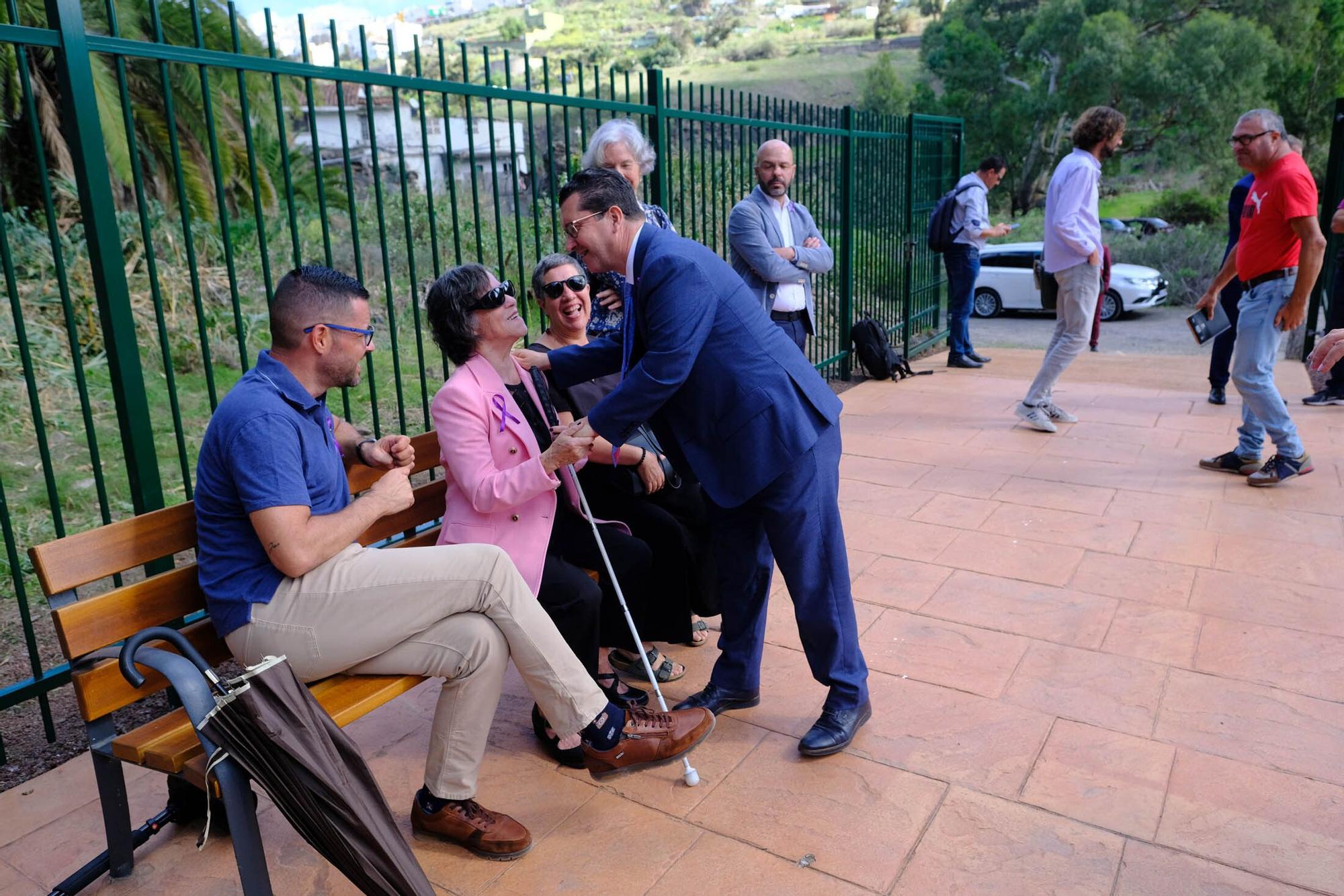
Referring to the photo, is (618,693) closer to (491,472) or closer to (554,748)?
(554,748)

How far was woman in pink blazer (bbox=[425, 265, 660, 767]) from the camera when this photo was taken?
9.14ft

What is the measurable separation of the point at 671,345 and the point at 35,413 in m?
1.79

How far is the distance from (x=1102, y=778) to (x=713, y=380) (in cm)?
160

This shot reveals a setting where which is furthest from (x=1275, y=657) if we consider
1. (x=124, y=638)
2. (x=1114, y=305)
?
(x=1114, y=305)

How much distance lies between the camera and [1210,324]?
6219 millimetres

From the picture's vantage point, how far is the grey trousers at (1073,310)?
6344 millimetres

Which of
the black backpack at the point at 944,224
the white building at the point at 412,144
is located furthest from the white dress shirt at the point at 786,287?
the white building at the point at 412,144

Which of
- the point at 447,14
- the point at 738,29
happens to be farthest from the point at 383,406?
the point at 447,14

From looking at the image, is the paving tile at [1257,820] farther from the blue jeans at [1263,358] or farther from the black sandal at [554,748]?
the blue jeans at [1263,358]

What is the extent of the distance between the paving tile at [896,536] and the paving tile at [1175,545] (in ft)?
2.81

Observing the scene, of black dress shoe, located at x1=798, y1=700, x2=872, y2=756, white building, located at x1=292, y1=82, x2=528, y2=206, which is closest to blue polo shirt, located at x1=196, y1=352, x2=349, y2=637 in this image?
black dress shoe, located at x1=798, y1=700, x2=872, y2=756

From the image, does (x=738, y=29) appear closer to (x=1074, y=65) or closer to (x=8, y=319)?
(x=1074, y=65)

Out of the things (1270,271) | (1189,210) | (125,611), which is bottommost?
(1189,210)

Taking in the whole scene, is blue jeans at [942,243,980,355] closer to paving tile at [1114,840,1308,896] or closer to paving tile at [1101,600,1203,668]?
paving tile at [1101,600,1203,668]
